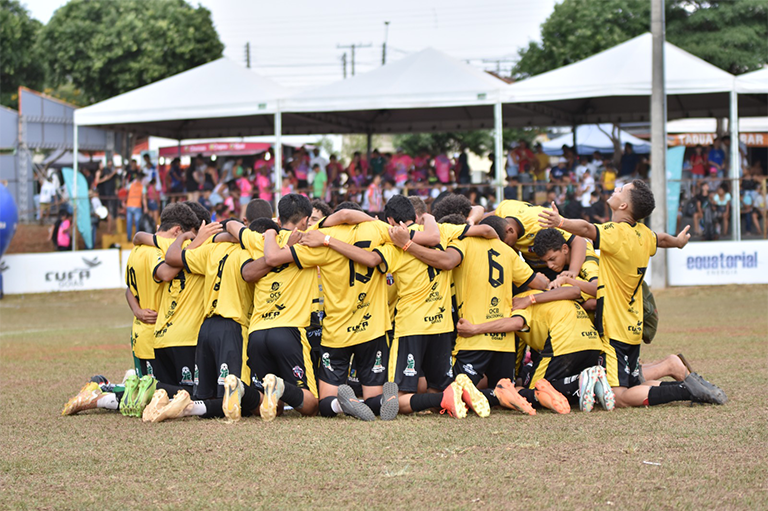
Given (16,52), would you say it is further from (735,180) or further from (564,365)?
(564,365)

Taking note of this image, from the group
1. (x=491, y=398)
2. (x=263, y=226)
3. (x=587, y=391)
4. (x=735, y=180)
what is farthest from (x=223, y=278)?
(x=735, y=180)

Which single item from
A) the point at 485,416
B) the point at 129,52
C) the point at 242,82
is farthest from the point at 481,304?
the point at 129,52

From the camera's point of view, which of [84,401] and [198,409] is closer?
[198,409]

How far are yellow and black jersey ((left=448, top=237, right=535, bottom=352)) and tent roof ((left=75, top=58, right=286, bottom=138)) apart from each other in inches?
625

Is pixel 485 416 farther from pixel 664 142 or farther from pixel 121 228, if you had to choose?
pixel 121 228

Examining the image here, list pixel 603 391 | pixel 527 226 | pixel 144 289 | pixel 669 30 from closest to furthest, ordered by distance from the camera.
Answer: pixel 603 391 → pixel 527 226 → pixel 144 289 → pixel 669 30

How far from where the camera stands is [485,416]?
265 inches

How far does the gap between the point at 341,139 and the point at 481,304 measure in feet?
206

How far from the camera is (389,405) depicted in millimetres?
6715

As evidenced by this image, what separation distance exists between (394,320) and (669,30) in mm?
31649

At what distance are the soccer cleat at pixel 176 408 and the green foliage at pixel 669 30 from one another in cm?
3122

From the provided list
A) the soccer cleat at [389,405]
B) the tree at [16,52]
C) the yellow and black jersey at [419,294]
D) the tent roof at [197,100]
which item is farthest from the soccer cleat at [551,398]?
the tree at [16,52]

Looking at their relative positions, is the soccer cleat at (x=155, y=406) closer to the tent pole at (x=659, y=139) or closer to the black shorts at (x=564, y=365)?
the black shorts at (x=564, y=365)

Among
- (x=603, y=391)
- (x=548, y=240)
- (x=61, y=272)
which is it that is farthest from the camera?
(x=61, y=272)
